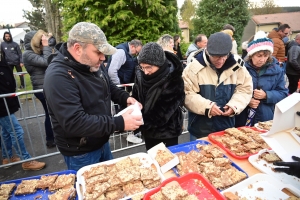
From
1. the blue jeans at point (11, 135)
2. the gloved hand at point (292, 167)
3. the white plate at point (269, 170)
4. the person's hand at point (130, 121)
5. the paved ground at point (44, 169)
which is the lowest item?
the paved ground at point (44, 169)

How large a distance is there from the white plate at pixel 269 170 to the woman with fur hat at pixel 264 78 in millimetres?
990

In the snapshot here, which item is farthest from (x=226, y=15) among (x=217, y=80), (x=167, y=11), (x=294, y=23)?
(x=217, y=80)

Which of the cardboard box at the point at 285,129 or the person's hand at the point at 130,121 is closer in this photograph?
the cardboard box at the point at 285,129

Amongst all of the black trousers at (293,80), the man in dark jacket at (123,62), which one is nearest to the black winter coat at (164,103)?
the man in dark jacket at (123,62)

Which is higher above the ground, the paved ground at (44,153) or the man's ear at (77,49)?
the man's ear at (77,49)

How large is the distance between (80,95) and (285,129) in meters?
1.76

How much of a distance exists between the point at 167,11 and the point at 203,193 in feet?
26.7

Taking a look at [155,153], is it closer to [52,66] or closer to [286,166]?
[286,166]

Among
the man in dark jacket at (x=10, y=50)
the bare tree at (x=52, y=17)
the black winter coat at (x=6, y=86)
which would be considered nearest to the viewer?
the black winter coat at (x=6, y=86)

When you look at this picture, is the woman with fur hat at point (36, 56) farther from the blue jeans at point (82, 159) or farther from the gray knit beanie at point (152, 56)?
the gray knit beanie at point (152, 56)

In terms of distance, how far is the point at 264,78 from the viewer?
9.12ft

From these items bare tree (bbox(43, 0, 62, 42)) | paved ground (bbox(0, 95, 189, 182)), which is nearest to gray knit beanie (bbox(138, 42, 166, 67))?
paved ground (bbox(0, 95, 189, 182))

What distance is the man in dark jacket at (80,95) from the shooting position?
169cm

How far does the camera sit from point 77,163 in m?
2.10
